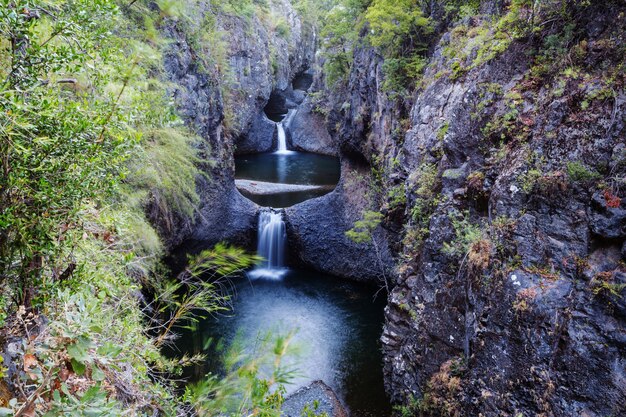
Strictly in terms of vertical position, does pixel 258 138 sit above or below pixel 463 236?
above

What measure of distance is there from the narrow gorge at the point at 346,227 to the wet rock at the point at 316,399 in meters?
0.06

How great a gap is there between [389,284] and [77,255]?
11.9m

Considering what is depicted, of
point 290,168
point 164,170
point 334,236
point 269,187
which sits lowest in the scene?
point 334,236

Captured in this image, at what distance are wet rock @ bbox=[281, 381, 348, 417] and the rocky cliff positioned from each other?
1.68 meters

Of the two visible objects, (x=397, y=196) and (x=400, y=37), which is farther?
(x=400, y=37)

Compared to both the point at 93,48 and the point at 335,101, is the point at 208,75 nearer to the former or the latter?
the point at 335,101

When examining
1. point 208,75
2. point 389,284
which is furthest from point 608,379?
point 208,75

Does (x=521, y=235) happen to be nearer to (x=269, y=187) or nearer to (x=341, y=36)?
(x=341, y=36)

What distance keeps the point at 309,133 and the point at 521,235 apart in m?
25.3

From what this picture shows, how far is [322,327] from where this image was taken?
12391 mm

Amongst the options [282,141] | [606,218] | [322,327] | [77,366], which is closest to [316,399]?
[322,327]

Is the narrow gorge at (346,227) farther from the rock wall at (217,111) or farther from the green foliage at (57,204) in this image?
the rock wall at (217,111)

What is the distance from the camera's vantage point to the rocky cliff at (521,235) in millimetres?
4848

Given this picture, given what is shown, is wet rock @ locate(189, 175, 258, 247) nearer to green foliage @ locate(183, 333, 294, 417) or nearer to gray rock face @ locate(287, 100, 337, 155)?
green foliage @ locate(183, 333, 294, 417)
